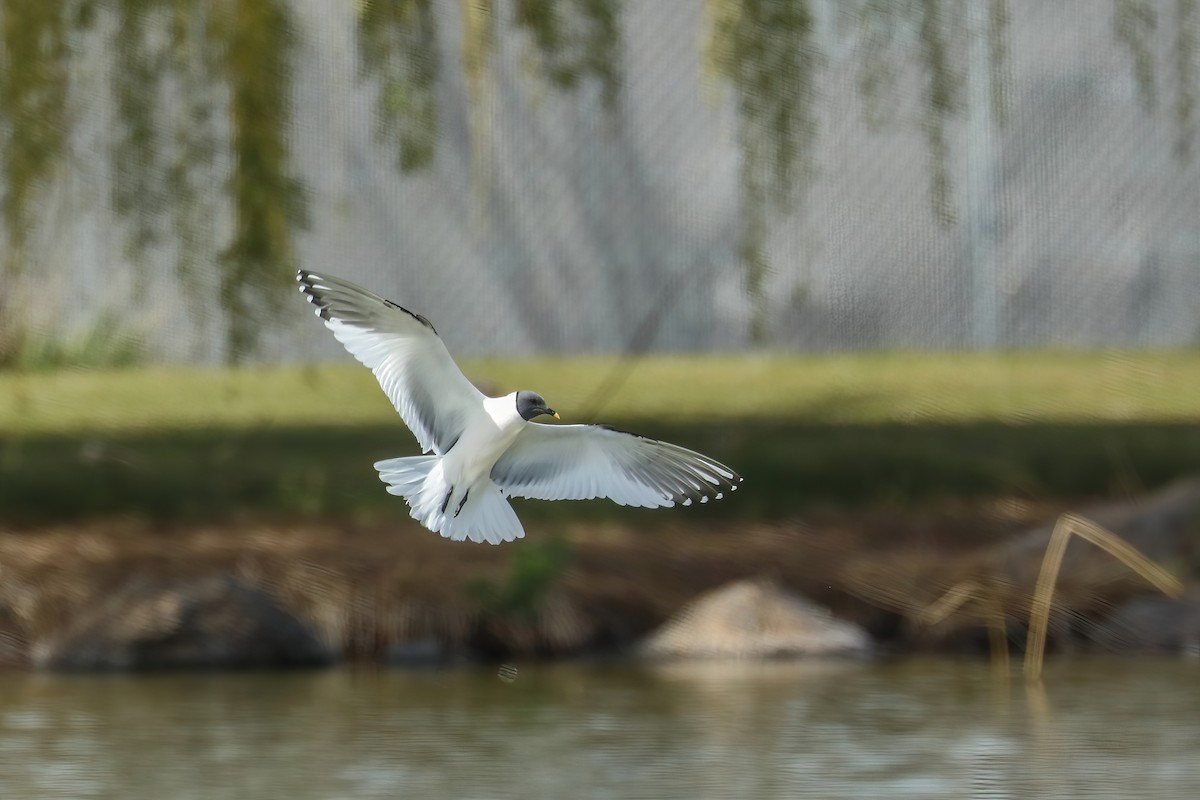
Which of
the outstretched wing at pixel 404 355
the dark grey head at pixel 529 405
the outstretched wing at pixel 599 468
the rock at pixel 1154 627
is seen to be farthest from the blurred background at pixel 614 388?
the dark grey head at pixel 529 405

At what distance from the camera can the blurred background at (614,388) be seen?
729 centimetres

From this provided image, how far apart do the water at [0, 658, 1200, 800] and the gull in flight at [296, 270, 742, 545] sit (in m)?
0.87

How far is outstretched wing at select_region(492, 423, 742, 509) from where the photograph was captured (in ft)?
21.7


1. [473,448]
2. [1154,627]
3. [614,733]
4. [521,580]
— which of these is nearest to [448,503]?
[473,448]

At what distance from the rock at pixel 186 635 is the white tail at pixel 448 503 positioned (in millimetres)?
3671

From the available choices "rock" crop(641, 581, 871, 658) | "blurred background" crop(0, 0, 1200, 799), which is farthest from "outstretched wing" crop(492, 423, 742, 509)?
"rock" crop(641, 581, 871, 658)

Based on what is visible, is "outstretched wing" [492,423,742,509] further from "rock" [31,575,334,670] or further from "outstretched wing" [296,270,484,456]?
"rock" [31,575,334,670]

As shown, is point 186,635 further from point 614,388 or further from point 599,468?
point 614,388

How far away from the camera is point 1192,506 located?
35.5ft

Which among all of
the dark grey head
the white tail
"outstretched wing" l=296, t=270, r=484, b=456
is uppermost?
"outstretched wing" l=296, t=270, r=484, b=456

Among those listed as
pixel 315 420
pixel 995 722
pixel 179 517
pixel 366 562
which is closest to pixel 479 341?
pixel 315 420

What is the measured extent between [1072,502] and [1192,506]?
126 centimetres

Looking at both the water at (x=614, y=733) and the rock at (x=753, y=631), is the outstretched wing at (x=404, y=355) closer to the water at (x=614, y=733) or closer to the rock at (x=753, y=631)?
the water at (x=614, y=733)

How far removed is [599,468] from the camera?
22.3 feet
